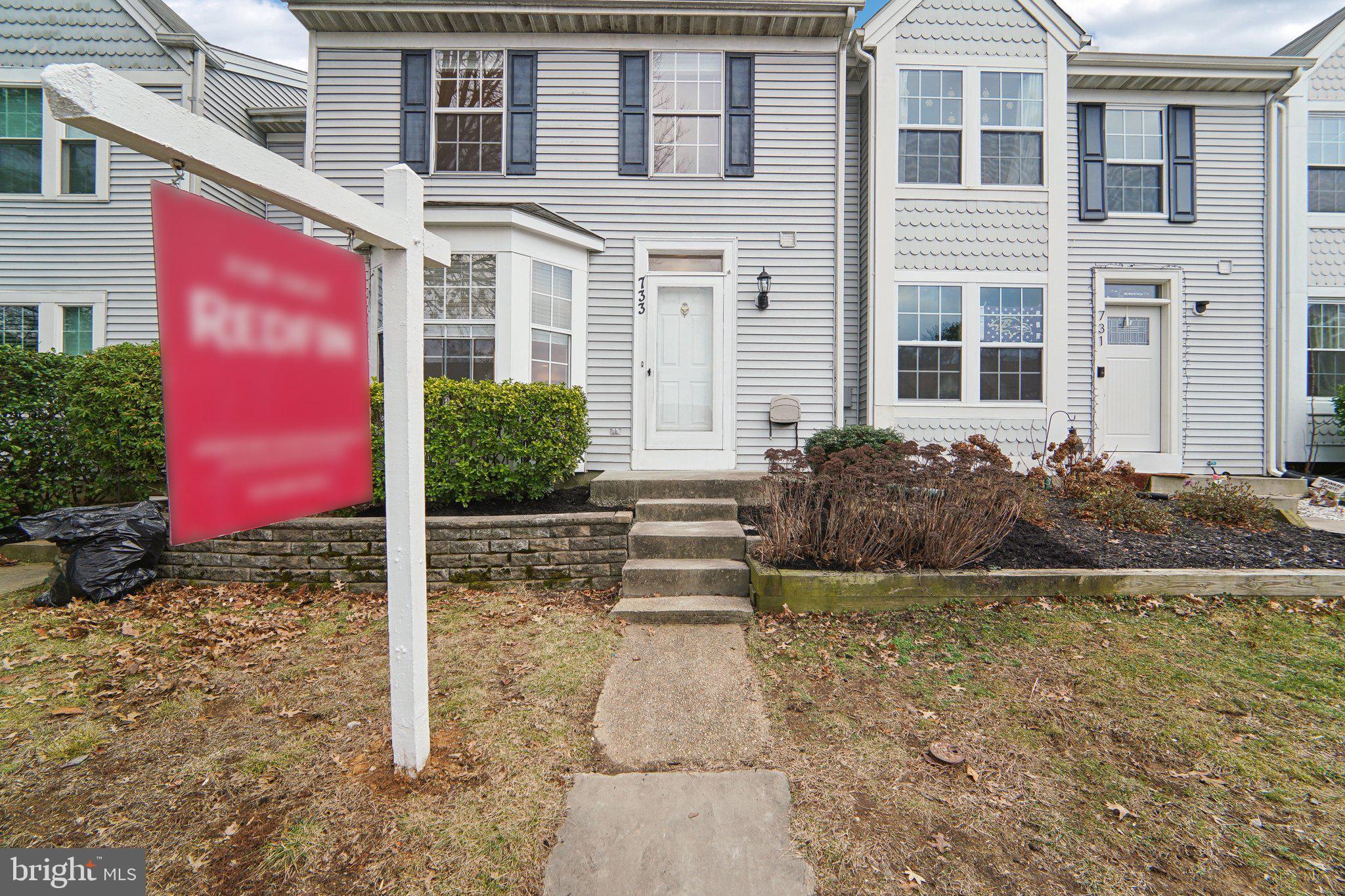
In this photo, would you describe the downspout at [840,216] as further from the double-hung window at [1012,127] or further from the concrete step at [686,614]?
the concrete step at [686,614]

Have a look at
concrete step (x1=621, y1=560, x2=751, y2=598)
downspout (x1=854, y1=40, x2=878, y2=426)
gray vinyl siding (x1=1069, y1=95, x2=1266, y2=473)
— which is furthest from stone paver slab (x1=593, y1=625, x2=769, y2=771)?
gray vinyl siding (x1=1069, y1=95, x2=1266, y2=473)

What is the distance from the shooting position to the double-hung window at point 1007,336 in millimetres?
7520

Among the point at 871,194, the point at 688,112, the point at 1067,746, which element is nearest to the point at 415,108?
the point at 688,112

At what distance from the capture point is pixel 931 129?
7.46 meters

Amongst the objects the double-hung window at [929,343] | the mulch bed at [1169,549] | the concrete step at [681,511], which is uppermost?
the double-hung window at [929,343]

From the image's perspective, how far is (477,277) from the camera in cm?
638

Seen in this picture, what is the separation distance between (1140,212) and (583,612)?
9.54 m

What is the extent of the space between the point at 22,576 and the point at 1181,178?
13.9 metres

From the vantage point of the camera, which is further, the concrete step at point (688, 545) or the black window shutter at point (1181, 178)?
the black window shutter at point (1181, 178)

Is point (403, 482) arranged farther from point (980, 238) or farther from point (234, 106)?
point (234, 106)

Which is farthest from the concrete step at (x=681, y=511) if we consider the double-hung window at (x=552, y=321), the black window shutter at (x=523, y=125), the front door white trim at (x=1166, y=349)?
the front door white trim at (x=1166, y=349)

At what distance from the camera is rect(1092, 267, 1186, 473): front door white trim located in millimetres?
8102

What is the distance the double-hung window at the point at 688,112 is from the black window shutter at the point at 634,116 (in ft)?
0.36

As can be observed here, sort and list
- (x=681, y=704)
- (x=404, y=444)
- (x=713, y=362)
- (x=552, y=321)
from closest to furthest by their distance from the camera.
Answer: (x=404, y=444) < (x=681, y=704) < (x=552, y=321) < (x=713, y=362)
